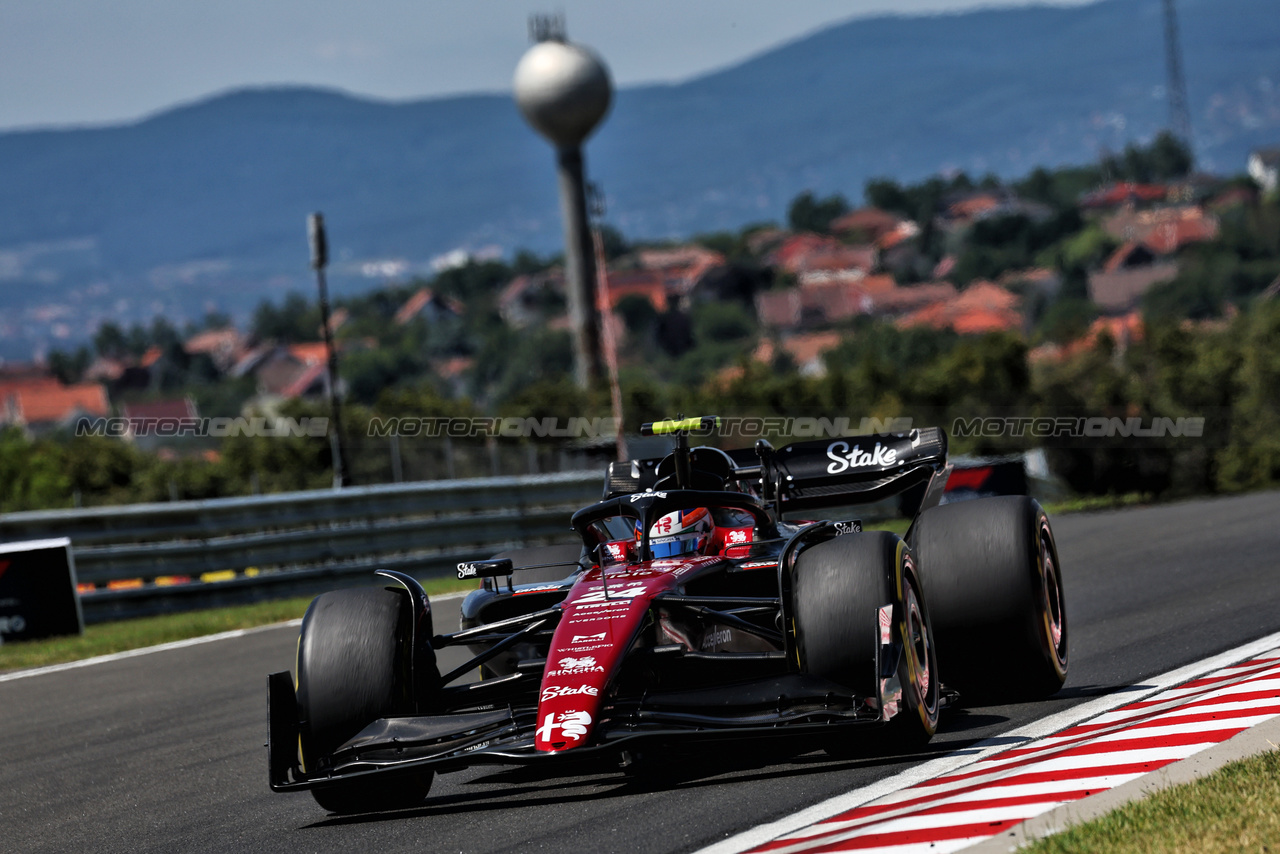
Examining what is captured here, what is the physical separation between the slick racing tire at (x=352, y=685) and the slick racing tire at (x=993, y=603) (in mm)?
2326

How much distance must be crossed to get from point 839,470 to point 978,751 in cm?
262

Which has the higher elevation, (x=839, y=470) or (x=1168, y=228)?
(x=1168, y=228)

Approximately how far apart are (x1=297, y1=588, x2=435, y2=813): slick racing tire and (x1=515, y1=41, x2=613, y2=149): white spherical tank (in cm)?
8174

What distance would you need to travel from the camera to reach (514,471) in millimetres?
23625

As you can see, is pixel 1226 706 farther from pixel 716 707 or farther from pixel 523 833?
pixel 523 833

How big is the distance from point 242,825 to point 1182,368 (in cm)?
4664

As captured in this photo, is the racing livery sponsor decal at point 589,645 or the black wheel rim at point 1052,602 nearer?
the racing livery sponsor decal at point 589,645

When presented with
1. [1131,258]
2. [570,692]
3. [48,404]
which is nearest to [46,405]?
[48,404]

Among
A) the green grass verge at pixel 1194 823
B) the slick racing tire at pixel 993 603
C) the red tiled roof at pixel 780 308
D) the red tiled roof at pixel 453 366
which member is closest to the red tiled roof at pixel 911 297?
the red tiled roof at pixel 780 308

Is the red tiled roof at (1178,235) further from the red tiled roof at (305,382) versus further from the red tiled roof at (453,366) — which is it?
the red tiled roof at (305,382)

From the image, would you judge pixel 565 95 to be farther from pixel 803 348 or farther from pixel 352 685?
pixel 352 685

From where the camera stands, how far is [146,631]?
44.5 feet

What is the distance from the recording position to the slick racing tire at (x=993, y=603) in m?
6.95

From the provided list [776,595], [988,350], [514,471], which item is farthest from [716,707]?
[988,350]
